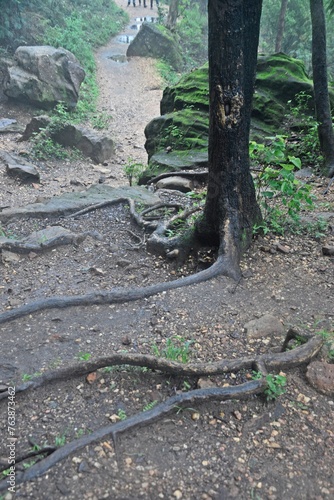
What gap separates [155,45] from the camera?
24.5 m

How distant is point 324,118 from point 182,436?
246 inches

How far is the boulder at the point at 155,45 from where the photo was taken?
2428 centimetres

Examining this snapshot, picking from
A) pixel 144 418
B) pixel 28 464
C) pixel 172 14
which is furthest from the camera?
pixel 172 14

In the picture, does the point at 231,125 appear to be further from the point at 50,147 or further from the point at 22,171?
the point at 50,147

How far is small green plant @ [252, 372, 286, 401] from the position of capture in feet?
10.2

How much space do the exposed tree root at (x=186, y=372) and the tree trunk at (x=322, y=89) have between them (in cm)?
490

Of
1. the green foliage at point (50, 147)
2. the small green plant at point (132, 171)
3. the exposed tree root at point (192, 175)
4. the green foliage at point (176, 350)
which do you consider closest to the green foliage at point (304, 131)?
the exposed tree root at point (192, 175)

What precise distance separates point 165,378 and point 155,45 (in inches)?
966

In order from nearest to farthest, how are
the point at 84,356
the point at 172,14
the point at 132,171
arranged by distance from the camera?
the point at 84,356
the point at 132,171
the point at 172,14

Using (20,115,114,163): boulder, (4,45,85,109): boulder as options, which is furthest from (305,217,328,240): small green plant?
(4,45,85,109): boulder

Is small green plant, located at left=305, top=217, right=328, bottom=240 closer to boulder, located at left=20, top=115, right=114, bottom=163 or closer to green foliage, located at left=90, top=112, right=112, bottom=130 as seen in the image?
boulder, located at left=20, top=115, right=114, bottom=163

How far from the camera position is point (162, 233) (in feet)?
19.6

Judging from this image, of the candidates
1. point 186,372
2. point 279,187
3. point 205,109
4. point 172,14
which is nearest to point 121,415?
point 186,372

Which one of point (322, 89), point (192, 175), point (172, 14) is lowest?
point (192, 175)
